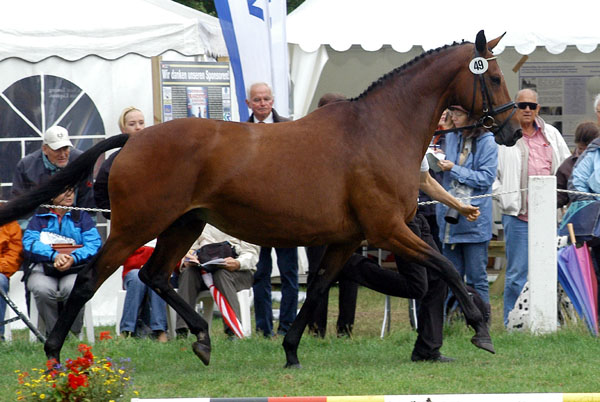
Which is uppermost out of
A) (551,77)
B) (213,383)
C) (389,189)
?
(551,77)

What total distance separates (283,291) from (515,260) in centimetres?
204

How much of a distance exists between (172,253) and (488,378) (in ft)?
7.21

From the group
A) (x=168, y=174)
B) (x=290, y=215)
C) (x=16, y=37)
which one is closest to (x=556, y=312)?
(x=290, y=215)

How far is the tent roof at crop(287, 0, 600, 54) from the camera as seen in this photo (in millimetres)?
11062

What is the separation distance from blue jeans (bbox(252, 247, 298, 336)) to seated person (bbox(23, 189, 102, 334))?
1376 millimetres

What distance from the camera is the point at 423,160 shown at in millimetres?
7031

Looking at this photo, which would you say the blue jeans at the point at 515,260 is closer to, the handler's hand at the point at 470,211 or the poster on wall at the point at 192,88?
the handler's hand at the point at 470,211

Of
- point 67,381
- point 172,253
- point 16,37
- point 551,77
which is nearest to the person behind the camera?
point 67,381

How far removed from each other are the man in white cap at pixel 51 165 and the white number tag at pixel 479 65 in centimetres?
357

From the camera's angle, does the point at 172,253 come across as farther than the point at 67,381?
Yes

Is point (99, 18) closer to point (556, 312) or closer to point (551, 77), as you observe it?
point (556, 312)

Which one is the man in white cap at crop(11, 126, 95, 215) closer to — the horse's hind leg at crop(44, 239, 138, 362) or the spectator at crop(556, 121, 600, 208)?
the horse's hind leg at crop(44, 239, 138, 362)

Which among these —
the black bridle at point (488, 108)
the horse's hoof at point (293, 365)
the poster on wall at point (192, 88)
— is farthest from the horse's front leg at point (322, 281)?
the poster on wall at point (192, 88)

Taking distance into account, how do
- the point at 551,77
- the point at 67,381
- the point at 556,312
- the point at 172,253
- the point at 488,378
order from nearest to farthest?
the point at 67,381
the point at 488,378
the point at 172,253
the point at 556,312
the point at 551,77
